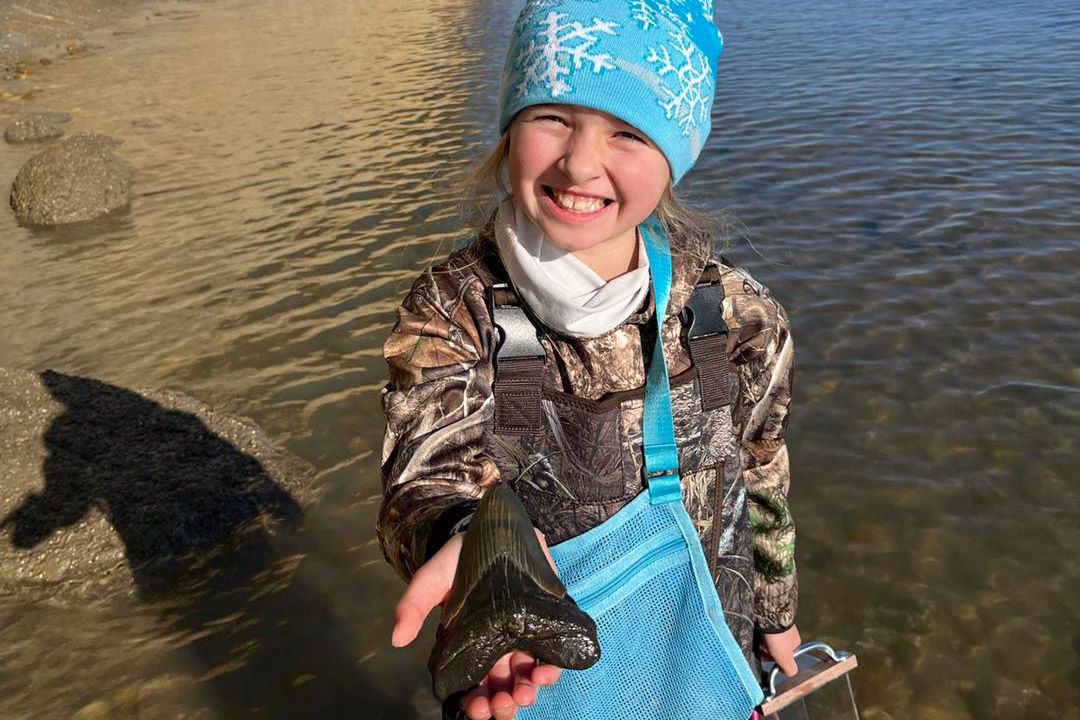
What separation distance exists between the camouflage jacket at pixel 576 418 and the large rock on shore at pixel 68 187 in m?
8.98

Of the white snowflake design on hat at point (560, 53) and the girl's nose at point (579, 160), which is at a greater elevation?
the white snowflake design on hat at point (560, 53)

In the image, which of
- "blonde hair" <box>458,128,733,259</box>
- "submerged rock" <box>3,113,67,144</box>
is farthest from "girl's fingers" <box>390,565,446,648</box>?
"submerged rock" <box>3,113,67,144</box>

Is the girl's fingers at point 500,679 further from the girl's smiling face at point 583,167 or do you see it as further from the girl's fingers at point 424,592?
the girl's smiling face at point 583,167

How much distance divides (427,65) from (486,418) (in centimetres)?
1651

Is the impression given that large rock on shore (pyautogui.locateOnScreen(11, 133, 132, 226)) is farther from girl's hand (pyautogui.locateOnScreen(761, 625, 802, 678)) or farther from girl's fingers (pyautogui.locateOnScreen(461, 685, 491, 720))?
girl's fingers (pyautogui.locateOnScreen(461, 685, 491, 720))

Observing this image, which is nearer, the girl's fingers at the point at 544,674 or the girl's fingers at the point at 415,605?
the girl's fingers at the point at 415,605

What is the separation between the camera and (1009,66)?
11953 mm

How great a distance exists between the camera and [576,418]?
2061 millimetres

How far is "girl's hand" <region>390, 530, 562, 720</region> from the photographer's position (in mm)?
1428

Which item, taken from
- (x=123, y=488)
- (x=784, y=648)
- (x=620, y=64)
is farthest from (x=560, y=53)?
(x=123, y=488)

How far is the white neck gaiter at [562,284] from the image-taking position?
199cm

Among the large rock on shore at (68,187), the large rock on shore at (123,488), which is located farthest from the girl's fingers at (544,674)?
the large rock on shore at (68,187)

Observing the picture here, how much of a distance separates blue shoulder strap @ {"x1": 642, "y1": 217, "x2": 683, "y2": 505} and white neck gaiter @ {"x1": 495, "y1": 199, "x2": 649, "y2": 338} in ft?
0.15

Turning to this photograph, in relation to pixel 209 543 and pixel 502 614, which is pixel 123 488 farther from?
pixel 502 614
